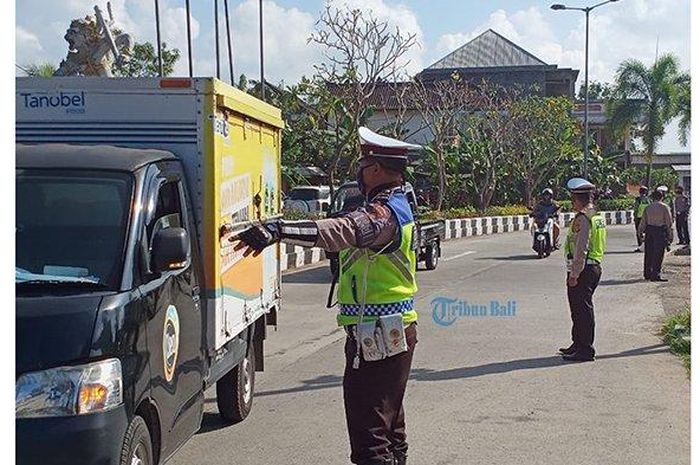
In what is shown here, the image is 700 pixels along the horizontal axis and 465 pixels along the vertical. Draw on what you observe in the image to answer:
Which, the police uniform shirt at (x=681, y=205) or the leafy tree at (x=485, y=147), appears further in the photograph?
the leafy tree at (x=485, y=147)

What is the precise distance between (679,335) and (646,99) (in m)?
40.6

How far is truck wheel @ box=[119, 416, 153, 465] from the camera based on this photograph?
4305 mm

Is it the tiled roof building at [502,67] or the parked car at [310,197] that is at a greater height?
the tiled roof building at [502,67]

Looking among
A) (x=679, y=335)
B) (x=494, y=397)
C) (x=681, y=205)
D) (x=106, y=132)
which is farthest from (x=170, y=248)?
(x=681, y=205)

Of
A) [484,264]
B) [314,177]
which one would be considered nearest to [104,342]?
[484,264]

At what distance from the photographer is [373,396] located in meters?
4.81

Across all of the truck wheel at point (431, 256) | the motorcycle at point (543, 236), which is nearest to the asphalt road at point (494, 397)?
the truck wheel at point (431, 256)

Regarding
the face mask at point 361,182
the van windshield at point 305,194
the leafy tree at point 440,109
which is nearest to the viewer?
the face mask at point 361,182

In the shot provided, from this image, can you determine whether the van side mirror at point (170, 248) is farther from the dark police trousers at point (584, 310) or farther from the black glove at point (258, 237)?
the dark police trousers at point (584, 310)

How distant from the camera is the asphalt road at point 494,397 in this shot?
259 inches

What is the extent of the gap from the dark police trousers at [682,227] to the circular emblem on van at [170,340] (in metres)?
21.1

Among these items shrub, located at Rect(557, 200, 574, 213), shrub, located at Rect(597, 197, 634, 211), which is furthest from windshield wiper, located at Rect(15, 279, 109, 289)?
shrub, located at Rect(597, 197, 634, 211)

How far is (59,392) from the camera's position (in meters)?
4.06

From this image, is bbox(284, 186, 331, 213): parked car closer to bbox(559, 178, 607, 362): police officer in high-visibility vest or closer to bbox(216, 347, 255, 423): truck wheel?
bbox(559, 178, 607, 362): police officer in high-visibility vest
